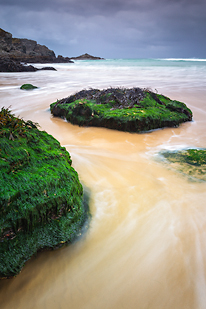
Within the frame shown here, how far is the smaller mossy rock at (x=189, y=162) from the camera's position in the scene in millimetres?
3119

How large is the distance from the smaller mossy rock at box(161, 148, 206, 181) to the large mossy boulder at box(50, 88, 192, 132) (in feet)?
5.01

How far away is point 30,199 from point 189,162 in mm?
2732

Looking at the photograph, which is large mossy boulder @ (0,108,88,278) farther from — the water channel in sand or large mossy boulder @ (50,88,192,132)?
large mossy boulder @ (50,88,192,132)

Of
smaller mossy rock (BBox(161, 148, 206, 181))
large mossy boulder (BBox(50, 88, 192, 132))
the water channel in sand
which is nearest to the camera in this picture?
the water channel in sand

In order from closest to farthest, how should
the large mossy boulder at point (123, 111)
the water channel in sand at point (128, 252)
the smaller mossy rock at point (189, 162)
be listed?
the water channel in sand at point (128, 252) → the smaller mossy rock at point (189, 162) → the large mossy boulder at point (123, 111)

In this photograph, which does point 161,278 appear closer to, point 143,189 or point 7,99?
point 143,189

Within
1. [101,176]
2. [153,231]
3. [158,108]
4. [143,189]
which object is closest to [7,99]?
[158,108]

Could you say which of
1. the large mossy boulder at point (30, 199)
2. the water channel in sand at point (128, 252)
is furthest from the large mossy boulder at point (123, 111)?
the large mossy boulder at point (30, 199)

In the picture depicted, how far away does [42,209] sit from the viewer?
1755 millimetres

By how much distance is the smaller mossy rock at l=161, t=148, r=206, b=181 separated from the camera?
312cm

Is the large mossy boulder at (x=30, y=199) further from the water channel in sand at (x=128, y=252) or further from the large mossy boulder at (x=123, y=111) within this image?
the large mossy boulder at (x=123, y=111)

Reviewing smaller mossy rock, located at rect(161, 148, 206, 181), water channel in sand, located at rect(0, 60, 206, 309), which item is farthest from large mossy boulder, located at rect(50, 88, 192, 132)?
water channel in sand, located at rect(0, 60, 206, 309)

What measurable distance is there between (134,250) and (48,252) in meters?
0.80

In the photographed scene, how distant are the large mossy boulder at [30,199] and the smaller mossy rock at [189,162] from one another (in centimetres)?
178
